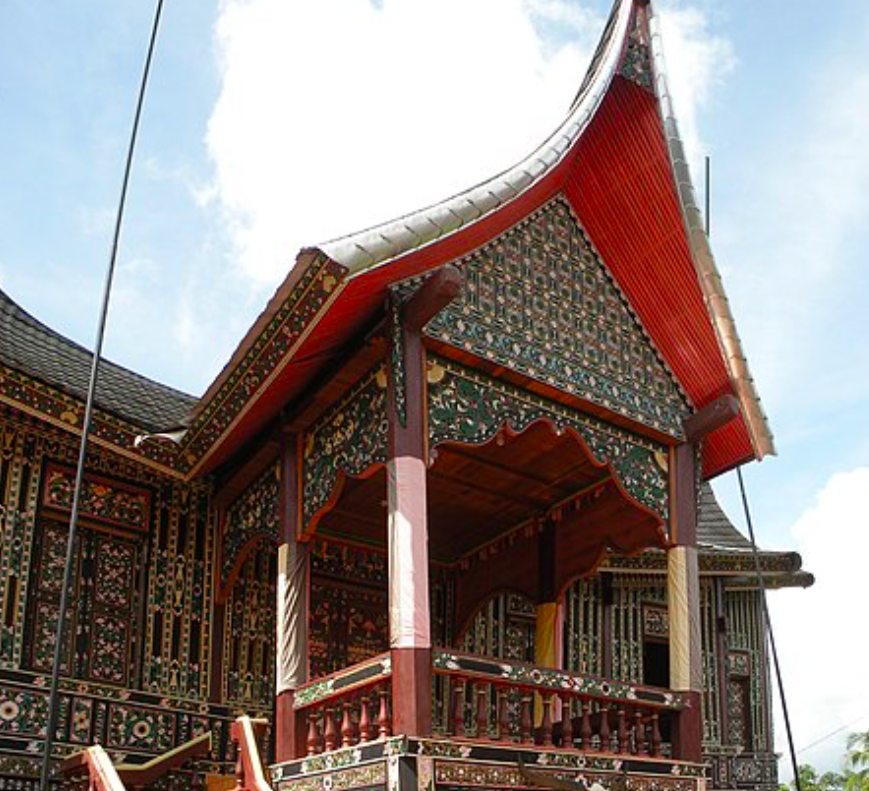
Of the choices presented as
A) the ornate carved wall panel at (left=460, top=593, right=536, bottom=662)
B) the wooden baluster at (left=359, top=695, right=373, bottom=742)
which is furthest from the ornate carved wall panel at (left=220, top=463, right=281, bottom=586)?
the ornate carved wall panel at (left=460, top=593, right=536, bottom=662)

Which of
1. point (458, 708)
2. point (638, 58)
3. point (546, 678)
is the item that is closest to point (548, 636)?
point (546, 678)

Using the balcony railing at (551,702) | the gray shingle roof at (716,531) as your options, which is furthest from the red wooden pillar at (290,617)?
the gray shingle roof at (716,531)

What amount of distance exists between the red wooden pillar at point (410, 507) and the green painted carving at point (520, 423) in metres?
0.22

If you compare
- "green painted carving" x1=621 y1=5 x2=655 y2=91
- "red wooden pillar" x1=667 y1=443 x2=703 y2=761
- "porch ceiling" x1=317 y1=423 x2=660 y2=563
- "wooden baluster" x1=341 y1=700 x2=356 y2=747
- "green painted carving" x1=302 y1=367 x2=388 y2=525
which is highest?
"green painted carving" x1=621 y1=5 x2=655 y2=91

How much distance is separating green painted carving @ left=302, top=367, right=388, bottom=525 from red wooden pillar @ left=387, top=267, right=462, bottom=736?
20 centimetres

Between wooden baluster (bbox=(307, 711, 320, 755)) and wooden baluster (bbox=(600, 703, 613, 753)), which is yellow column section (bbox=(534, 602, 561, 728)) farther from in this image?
wooden baluster (bbox=(307, 711, 320, 755))

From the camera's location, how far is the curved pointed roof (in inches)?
329

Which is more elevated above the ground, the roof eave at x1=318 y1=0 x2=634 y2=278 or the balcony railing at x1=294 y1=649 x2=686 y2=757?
the roof eave at x1=318 y1=0 x2=634 y2=278

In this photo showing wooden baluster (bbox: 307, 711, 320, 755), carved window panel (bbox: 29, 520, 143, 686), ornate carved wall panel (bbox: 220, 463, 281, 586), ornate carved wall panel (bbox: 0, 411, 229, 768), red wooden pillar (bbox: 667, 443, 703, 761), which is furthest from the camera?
ornate carved wall panel (bbox: 220, 463, 281, 586)

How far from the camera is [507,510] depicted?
10.7 m

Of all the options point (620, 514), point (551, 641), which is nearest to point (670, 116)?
point (620, 514)

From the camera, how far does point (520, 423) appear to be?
8.35 m

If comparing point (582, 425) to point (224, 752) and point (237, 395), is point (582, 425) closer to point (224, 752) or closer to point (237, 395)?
point (237, 395)

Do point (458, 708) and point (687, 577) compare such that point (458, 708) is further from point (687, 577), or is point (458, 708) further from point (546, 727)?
point (687, 577)
